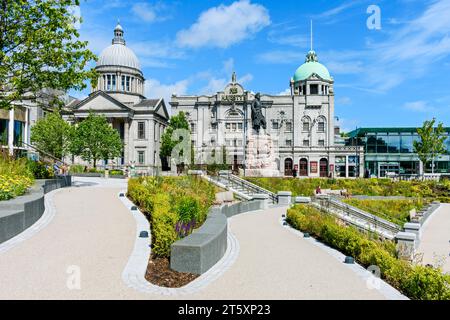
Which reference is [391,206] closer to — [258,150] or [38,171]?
[258,150]

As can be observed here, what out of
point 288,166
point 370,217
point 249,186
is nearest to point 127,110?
point 288,166

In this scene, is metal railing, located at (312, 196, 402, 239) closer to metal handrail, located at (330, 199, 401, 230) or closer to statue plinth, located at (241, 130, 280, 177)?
metal handrail, located at (330, 199, 401, 230)

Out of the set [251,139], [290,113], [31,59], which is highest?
[290,113]

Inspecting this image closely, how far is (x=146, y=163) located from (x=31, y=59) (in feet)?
170

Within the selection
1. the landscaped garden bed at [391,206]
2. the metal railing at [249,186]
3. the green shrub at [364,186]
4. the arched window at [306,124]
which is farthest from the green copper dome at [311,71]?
the landscaped garden bed at [391,206]

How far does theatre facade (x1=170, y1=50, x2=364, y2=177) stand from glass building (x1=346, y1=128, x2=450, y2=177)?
11.8 ft

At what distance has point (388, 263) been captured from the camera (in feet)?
29.2

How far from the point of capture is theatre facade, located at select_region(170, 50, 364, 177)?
2842 inches

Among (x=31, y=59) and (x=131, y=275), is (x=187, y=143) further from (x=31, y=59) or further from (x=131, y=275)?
(x=131, y=275)

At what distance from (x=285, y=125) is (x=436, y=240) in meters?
59.1

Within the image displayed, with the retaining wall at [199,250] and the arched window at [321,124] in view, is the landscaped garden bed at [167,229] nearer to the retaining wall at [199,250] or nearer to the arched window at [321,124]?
the retaining wall at [199,250]

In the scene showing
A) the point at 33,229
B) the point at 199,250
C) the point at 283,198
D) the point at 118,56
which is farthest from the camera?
the point at 118,56
